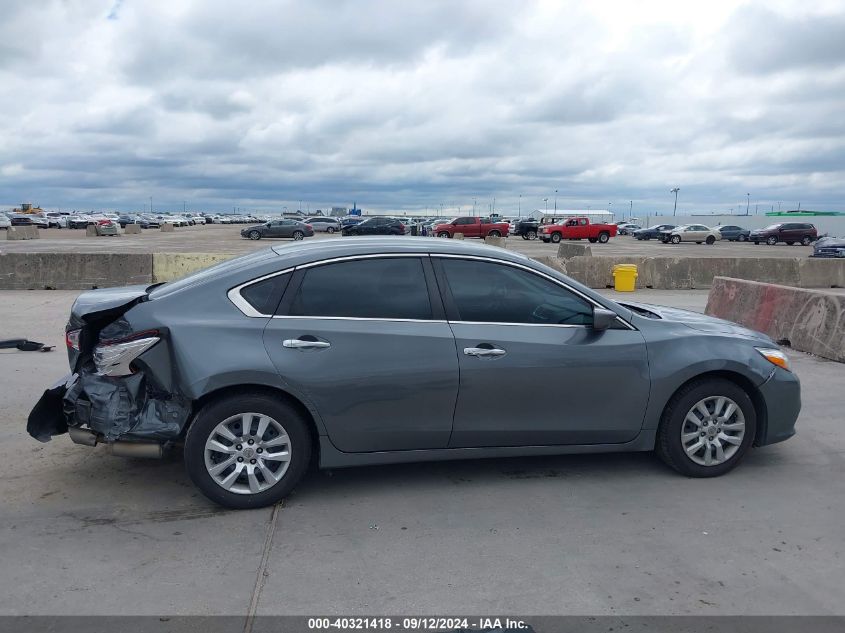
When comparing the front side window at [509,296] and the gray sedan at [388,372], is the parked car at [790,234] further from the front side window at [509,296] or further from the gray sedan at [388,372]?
the front side window at [509,296]

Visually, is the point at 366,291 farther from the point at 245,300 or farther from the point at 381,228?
the point at 381,228

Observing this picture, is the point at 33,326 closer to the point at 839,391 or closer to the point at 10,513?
the point at 10,513

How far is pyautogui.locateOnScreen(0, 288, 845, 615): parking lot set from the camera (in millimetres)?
3619

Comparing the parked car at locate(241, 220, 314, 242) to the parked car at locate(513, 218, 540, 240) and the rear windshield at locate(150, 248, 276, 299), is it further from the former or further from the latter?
the rear windshield at locate(150, 248, 276, 299)

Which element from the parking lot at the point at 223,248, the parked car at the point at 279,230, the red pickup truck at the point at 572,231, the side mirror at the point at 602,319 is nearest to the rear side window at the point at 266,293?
the side mirror at the point at 602,319

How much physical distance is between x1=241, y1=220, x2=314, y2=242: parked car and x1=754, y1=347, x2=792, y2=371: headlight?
A: 4967 cm

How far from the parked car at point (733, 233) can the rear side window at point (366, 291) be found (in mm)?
65848

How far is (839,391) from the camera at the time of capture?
778 centimetres

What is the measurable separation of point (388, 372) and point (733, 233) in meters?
67.6

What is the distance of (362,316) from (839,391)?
5.64 metres

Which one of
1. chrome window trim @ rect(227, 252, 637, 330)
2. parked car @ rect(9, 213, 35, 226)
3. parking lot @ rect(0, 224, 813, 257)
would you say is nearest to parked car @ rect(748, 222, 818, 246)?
parking lot @ rect(0, 224, 813, 257)

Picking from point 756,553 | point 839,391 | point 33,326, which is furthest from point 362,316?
point 33,326

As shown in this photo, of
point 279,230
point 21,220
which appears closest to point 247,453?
point 279,230

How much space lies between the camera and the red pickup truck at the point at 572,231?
173 ft
